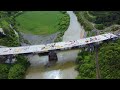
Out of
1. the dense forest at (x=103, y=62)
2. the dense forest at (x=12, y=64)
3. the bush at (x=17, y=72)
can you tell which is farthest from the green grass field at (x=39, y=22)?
the bush at (x=17, y=72)

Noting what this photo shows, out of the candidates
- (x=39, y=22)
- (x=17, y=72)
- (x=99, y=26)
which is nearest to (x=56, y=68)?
(x=17, y=72)

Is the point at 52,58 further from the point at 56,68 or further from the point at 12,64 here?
the point at 12,64

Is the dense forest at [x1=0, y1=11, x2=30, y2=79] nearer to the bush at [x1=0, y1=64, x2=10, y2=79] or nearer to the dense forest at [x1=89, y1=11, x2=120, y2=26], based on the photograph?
the bush at [x1=0, y1=64, x2=10, y2=79]

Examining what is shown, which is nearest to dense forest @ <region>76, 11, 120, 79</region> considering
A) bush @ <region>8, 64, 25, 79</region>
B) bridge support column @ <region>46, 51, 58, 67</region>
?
bridge support column @ <region>46, 51, 58, 67</region>

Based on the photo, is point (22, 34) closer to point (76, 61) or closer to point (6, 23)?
point (6, 23)
